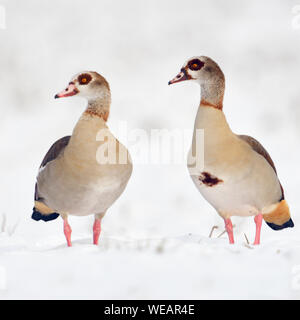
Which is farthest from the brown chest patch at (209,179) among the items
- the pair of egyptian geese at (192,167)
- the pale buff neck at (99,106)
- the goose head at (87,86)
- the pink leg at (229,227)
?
the goose head at (87,86)

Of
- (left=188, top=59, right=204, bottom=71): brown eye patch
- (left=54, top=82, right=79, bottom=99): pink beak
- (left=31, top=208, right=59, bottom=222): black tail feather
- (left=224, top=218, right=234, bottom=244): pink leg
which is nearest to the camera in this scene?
(left=54, top=82, right=79, bottom=99): pink beak

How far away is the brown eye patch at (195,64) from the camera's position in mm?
5578

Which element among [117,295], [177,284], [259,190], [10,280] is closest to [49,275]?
[10,280]

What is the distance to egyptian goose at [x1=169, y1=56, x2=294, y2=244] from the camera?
5.30 metres

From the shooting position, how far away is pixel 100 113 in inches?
219

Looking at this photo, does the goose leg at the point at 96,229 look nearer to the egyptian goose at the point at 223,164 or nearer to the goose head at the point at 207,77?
the egyptian goose at the point at 223,164

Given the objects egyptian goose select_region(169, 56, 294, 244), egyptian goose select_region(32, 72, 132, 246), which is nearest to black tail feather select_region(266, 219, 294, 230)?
egyptian goose select_region(169, 56, 294, 244)

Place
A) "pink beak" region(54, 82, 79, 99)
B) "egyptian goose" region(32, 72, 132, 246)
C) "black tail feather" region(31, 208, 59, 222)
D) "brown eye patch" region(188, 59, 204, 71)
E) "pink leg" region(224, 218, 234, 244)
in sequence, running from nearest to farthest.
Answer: "egyptian goose" region(32, 72, 132, 246) < "pink beak" region(54, 82, 79, 99) < "brown eye patch" region(188, 59, 204, 71) < "pink leg" region(224, 218, 234, 244) < "black tail feather" region(31, 208, 59, 222)

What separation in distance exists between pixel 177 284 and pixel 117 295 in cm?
41

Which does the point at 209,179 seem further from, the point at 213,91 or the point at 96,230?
the point at 96,230

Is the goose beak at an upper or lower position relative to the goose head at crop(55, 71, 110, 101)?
upper

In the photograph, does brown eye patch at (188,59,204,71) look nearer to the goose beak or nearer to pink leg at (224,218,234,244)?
the goose beak

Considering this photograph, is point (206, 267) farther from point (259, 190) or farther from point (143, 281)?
point (259, 190)

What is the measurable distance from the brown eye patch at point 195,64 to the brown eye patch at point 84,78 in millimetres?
1006
